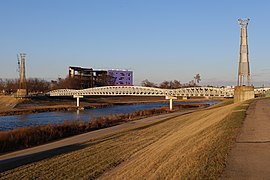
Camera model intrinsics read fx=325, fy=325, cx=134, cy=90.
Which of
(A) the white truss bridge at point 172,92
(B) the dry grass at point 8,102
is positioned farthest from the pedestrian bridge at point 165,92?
(B) the dry grass at point 8,102

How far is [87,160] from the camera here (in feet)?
47.4

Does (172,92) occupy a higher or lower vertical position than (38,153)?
higher

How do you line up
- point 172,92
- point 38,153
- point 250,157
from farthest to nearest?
point 172,92 < point 38,153 < point 250,157

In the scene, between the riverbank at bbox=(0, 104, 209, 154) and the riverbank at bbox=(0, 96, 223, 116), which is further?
the riverbank at bbox=(0, 96, 223, 116)

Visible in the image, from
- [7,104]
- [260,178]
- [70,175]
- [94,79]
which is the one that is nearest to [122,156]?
[70,175]

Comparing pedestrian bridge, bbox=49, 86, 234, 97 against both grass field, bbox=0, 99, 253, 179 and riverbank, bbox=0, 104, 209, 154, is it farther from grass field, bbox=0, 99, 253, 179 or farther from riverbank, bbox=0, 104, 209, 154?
grass field, bbox=0, 99, 253, 179

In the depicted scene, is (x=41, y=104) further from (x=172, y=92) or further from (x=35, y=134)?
(x=35, y=134)

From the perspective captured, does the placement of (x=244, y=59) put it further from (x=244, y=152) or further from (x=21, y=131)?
(x=244, y=152)

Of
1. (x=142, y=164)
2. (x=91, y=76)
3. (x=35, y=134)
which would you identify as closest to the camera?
(x=142, y=164)

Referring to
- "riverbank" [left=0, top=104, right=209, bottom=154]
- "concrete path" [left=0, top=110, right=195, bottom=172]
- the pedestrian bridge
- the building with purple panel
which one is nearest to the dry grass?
the pedestrian bridge

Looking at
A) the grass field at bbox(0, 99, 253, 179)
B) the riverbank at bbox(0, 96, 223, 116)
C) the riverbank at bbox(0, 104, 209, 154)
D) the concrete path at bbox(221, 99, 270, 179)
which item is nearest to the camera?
the concrete path at bbox(221, 99, 270, 179)

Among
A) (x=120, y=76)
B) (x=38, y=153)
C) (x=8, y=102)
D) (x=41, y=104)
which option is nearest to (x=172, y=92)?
(x=41, y=104)

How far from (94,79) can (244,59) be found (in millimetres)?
126052

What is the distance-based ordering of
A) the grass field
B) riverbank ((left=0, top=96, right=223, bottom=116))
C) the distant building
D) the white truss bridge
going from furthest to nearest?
the distant building, riverbank ((left=0, top=96, right=223, bottom=116)), the white truss bridge, the grass field
